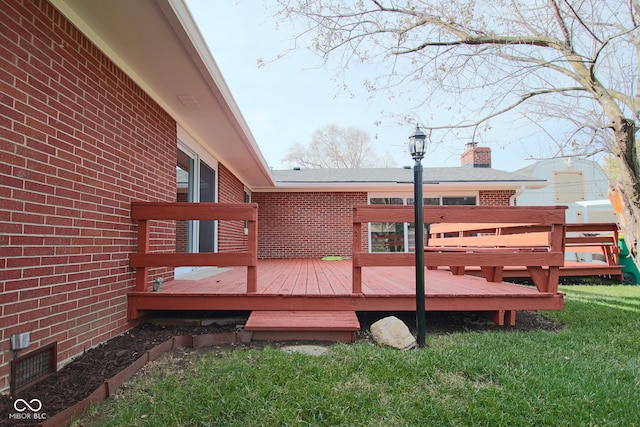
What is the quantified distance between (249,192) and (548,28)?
26.5 feet

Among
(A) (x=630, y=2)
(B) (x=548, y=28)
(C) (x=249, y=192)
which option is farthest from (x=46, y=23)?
(C) (x=249, y=192)

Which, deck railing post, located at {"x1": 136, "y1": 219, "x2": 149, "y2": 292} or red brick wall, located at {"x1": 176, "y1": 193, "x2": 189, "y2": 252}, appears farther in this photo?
red brick wall, located at {"x1": 176, "y1": 193, "x2": 189, "y2": 252}

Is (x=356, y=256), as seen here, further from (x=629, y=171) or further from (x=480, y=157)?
(x=480, y=157)

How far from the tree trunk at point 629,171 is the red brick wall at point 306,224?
6873 mm

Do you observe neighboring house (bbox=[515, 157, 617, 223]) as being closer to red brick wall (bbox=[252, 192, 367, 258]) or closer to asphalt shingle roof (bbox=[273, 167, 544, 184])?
asphalt shingle roof (bbox=[273, 167, 544, 184])

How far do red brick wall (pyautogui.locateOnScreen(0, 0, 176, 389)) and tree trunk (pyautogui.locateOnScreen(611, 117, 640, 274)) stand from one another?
17.5ft

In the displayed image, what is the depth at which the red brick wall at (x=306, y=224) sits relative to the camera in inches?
413

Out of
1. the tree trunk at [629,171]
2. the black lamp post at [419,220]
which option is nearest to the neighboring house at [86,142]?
the black lamp post at [419,220]

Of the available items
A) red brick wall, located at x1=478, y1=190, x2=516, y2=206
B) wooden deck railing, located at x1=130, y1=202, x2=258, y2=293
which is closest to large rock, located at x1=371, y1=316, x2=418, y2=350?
wooden deck railing, located at x1=130, y1=202, x2=258, y2=293

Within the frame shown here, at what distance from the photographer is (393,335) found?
2971 mm

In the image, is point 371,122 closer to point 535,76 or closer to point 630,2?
point 535,76

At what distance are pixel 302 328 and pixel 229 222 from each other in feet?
16.7

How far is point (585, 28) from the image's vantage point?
3.96 metres

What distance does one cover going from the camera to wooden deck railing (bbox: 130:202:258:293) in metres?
3.32
